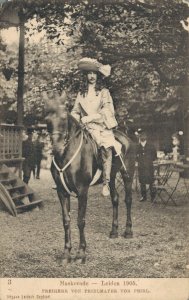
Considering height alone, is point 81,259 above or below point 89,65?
below

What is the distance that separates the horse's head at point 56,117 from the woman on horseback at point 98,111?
696mm

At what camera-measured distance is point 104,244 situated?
20.0ft

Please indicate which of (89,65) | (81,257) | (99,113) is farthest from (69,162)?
(89,65)

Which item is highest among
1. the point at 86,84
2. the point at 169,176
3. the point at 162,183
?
the point at 86,84

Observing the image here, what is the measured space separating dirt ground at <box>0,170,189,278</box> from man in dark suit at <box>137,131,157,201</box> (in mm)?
398

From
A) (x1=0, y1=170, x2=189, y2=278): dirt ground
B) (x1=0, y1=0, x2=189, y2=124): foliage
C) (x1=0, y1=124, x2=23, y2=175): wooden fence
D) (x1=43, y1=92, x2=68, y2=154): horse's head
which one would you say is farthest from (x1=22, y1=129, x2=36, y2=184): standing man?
(x1=43, y1=92, x2=68, y2=154): horse's head

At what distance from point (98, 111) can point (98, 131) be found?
0.27m

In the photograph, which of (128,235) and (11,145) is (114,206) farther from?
(11,145)

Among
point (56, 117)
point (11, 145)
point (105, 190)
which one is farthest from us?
point (11, 145)

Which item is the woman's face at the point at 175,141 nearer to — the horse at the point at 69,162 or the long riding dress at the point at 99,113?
the long riding dress at the point at 99,113

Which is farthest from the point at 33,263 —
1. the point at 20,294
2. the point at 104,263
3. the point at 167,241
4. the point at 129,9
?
the point at 129,9

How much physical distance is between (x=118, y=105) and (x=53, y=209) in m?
2.13

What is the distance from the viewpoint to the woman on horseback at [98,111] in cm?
594

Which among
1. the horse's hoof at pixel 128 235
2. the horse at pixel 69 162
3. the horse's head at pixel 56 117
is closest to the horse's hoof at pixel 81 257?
the horse at pixel 69 162
